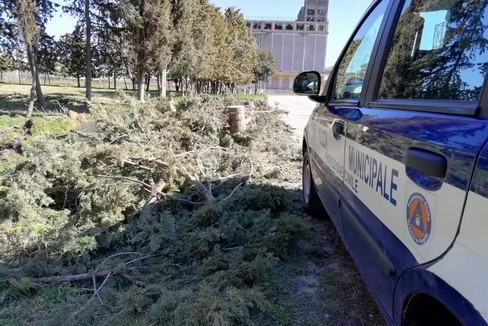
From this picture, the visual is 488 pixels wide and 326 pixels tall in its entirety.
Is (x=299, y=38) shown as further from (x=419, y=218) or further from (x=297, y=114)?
(x=419, y=218)

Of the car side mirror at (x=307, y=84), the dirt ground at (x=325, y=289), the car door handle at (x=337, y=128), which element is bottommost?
the dirt ground at (x=325, y=289)

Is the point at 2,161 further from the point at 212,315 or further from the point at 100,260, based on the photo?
the point at 212,315

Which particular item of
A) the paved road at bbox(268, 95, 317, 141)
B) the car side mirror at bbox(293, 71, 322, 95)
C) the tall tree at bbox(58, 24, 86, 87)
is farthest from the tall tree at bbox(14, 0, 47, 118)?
the car side mirror at bbox(293, 71, 322, 95)

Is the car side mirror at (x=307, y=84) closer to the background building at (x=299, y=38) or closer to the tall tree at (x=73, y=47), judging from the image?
the tall tree at (x=73, y=47)

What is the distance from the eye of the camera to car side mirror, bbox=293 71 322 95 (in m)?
3.80

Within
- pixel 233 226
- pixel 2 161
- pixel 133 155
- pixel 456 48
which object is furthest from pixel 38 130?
pixel 456 48

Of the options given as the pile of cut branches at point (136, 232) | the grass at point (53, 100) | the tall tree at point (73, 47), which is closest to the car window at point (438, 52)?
the pile of cut branches at point (136, 232)

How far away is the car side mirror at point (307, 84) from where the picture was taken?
150 inches

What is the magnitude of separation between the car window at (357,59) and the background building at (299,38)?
108018 millimetres

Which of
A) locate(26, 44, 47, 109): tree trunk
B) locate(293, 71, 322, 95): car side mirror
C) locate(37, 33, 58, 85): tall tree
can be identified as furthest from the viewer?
locate(37, 33, 58, 85): tall tree

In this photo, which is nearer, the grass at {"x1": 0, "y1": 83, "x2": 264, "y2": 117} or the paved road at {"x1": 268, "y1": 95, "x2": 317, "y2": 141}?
the grass at {"x1": 0, "y1": 83, "x2": 264, "y2": 117}

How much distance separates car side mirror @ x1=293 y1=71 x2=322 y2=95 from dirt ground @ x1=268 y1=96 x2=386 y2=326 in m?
1.46

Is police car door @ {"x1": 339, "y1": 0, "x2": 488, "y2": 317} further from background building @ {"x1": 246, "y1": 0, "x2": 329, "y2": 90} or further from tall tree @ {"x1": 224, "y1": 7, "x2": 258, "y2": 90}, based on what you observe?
background building @ {"x1": 246, "y1": 0, "x2": 329, "y2": 90}

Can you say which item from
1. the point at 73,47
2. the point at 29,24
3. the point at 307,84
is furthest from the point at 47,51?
the point at 307,84
